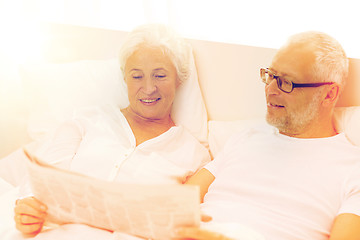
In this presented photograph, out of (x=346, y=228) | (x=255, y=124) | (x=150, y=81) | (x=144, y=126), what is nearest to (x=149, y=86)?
(x=150, y=81)

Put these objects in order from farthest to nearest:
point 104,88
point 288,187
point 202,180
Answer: point 104,88 → point 202,180 → point 288,187

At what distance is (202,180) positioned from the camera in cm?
121

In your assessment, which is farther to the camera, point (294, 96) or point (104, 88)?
point (104, 88)

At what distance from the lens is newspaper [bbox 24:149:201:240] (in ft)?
2.51

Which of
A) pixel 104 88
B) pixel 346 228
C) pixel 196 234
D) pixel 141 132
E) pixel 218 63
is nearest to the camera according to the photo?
pixel 196 234

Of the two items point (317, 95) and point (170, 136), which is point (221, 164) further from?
point (317, 95)

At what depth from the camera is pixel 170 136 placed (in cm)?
131

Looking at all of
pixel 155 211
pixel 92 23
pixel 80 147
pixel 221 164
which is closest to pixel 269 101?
pixel 221 164

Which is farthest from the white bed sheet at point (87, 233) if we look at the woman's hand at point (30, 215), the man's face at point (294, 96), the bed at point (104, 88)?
the man's face at point (294, 96)

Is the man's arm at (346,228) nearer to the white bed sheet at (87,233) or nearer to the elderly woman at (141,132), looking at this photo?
the white bed sheet at (87,233)

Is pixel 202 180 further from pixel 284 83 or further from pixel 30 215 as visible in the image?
pixel 30 215

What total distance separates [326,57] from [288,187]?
41 cm

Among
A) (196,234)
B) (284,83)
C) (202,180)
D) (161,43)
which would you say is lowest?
(202,180)

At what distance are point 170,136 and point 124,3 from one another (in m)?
0.88
